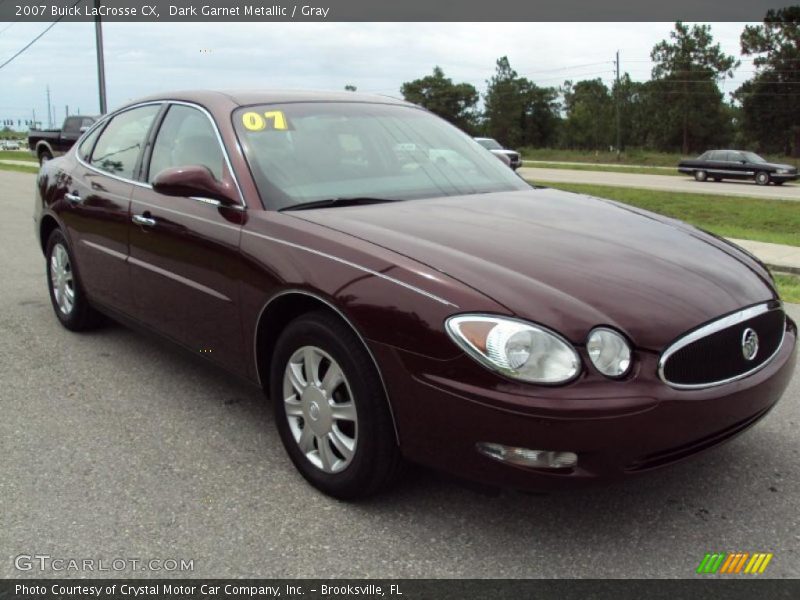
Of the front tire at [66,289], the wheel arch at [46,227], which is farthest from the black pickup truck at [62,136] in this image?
the front tire at [66,289]

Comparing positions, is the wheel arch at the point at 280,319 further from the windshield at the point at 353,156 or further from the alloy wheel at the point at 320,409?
the windshield at the point at 353,156

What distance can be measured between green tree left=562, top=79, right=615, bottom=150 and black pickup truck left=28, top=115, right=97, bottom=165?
219ft

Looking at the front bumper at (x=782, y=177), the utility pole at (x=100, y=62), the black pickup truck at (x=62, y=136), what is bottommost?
the front bumper at (x=782, y=177)

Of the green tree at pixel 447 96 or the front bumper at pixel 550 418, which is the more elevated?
the green tree at pixel 447 96

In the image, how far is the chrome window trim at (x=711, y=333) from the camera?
245 cm

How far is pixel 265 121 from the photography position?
3686mm

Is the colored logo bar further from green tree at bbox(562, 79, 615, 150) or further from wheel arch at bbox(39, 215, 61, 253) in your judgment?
green tree at bbox(562, 79, 615, 150)

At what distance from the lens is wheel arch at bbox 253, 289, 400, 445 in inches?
109

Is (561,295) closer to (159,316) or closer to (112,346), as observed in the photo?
(159,316)

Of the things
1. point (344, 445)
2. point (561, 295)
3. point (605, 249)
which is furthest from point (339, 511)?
point (605, 249)

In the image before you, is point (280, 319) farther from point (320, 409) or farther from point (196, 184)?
point (196, 184)

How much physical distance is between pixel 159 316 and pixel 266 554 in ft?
5.76

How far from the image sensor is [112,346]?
500cm

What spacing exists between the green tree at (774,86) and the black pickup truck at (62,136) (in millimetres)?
50716
